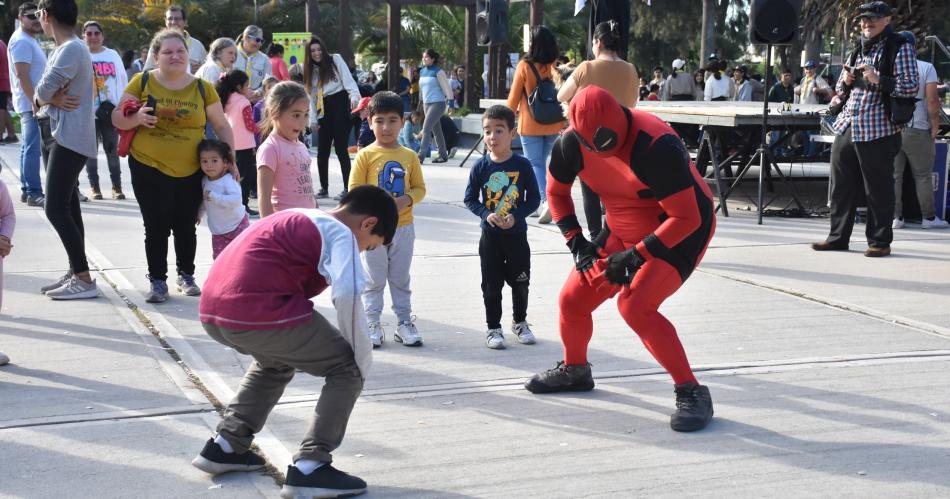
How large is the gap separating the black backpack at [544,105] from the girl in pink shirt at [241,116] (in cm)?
253

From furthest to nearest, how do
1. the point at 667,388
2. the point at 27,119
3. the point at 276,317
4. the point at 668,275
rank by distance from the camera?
the point at 27,119 → the point at 667,388 → the point at 668,275 → the point at 276,317

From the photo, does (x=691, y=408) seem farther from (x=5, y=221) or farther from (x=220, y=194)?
(x=220, y=194)

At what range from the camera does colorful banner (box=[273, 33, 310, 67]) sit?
2025 centimetres

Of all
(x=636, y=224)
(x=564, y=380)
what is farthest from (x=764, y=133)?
(x=636, y=224)

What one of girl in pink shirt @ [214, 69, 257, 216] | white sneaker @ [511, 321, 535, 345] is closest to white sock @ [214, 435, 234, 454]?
white sneaker @ [511, 321, 535, 345]

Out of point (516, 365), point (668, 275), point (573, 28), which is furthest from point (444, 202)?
point (573, 28)

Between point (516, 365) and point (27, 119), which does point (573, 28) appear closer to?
point (27, 119)

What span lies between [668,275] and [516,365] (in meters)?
1.39

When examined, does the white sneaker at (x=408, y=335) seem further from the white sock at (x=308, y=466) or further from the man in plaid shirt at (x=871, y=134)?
the man in plaid shirt at (x=871, y=134)

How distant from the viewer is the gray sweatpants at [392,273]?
624 cm

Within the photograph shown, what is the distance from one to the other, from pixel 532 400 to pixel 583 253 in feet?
2.46

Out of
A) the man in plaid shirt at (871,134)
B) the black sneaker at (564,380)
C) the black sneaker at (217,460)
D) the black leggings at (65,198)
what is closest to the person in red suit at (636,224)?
the black sneaker at (564,380)

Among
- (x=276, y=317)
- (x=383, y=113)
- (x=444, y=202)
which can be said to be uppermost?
(x=383, y=113)

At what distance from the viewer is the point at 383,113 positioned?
612 cm
